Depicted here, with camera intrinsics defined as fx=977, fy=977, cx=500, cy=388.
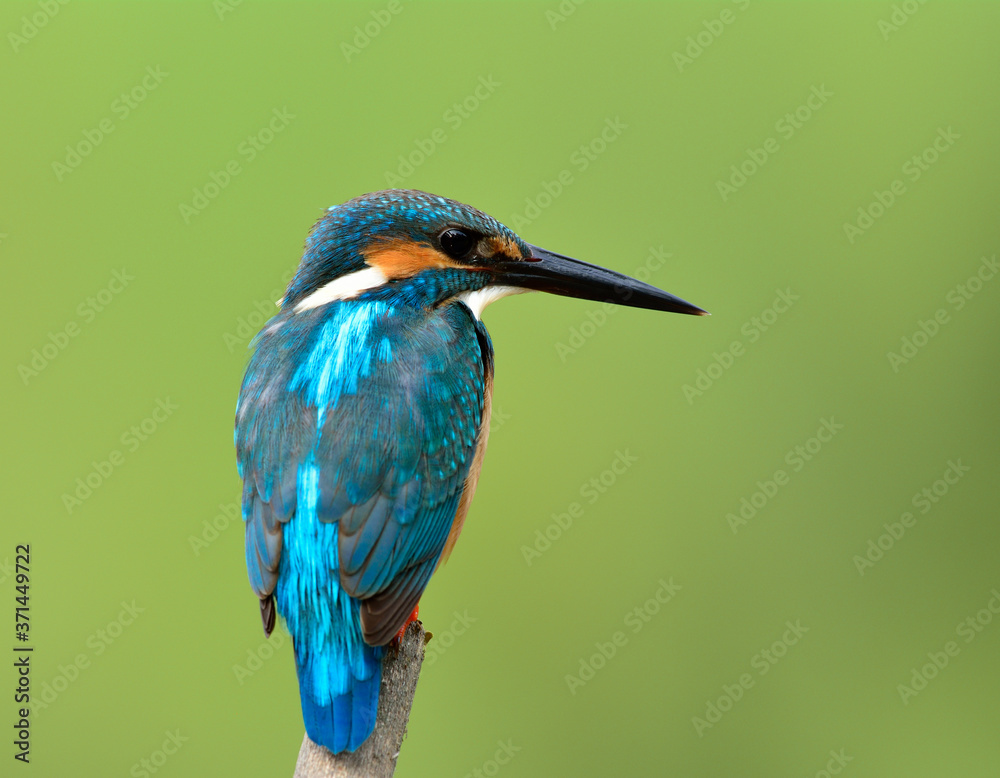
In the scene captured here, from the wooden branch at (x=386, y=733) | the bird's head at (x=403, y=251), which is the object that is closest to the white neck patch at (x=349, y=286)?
the bird's head at (x=403, y=251)

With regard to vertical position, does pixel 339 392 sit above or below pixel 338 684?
above

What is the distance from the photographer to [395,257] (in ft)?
6.59

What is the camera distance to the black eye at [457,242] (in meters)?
2.04

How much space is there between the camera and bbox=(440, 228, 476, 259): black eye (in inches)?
80.4

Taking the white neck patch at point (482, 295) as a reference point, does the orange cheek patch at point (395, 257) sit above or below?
below

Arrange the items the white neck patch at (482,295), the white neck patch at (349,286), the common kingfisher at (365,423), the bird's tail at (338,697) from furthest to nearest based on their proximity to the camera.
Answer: the white neck patch at (482,295) < the white neck patch at (349,286) < the common kingfisher at (365,423) < the bird's tail at (338,697)

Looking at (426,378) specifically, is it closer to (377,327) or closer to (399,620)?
(377,327)

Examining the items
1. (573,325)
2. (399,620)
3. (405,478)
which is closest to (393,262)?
(405,478)

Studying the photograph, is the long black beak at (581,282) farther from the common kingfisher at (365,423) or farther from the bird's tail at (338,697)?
the bird's tail at (338,697)

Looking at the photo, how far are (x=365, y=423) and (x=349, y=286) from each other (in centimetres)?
37

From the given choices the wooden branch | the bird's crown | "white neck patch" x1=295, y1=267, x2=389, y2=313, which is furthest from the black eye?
the wooden branch

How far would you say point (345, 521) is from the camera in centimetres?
170

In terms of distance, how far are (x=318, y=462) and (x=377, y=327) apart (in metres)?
0.31

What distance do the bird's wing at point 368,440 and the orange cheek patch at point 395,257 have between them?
0.33 ft
